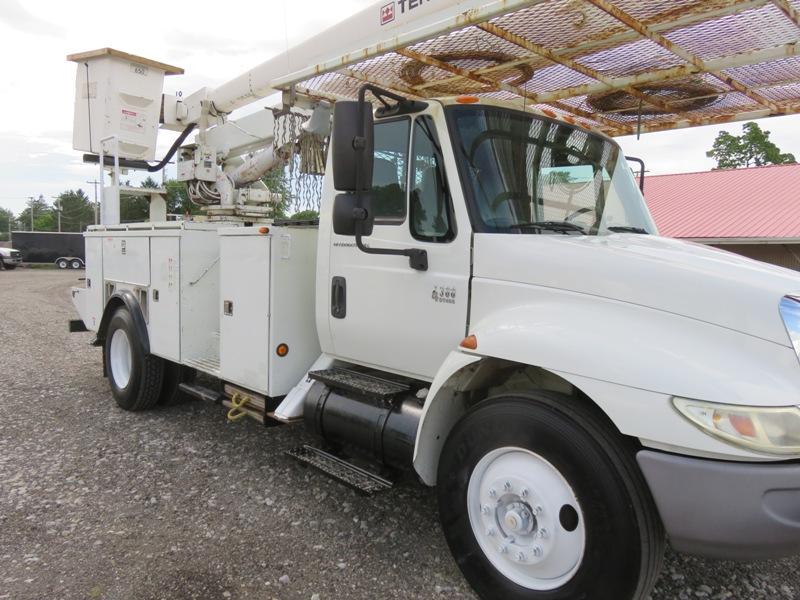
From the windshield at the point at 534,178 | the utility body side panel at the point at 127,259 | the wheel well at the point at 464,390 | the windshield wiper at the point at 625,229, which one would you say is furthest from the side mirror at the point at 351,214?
the utility body side panel at the point at 127,259

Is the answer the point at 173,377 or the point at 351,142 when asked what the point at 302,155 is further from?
the point at 173,377

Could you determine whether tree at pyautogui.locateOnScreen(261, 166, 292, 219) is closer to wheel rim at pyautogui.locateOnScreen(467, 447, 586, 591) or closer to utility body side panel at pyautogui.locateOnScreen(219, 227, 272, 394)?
utility body side panel at pyautogui.locateOnScreen(219, 227, 272, 394)

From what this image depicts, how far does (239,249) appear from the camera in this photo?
4.38 m

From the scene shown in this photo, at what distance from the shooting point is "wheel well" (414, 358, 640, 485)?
2959 mm

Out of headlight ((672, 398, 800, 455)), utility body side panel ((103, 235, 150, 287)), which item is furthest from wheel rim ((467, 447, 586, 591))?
utility body side panel ((103, 235, 150, 287))

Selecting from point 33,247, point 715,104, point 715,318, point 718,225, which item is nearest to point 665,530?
point 715,318

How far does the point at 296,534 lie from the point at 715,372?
254cm

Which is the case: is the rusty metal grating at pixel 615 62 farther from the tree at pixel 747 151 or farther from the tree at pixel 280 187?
the tree at pixel 747 151

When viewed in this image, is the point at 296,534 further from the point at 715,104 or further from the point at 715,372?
the point at 715,104

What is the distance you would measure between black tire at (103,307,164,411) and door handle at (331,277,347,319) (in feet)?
8.70

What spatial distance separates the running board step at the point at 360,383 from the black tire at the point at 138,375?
2402 mm

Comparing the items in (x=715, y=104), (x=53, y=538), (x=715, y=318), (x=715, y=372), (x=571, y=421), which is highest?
(x=715, y=104)

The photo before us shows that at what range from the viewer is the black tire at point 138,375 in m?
5.63

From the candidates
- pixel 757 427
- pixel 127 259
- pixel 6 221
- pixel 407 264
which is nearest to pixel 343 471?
pixel 407 264
